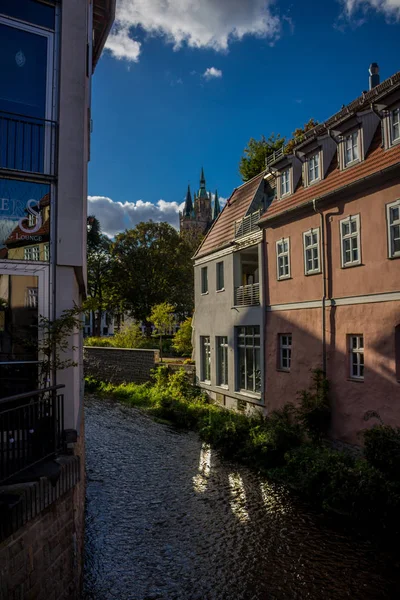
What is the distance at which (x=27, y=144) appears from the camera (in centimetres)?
803

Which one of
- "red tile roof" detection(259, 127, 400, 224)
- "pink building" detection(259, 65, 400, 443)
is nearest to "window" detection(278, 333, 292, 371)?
"pink building" detection(259, 65, 400, 443)

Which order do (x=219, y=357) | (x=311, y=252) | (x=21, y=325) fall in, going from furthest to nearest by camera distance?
(x=219, y=357) → (x=311, y=252) → (x=21, y=325)

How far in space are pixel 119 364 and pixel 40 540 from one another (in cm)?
2773

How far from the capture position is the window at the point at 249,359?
1953 cm

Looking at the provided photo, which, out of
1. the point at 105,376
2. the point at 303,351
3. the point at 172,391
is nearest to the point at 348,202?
the point at 303,351

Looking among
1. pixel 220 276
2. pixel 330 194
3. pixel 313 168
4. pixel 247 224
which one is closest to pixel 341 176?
pixel 330 194

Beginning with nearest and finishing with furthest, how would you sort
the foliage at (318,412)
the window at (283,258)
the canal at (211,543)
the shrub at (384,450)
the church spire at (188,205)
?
the canal at (211,543) < the shrub at (384,450) < the foliage at (318,412) < the window at (283,258) < the church spire at (188,205)

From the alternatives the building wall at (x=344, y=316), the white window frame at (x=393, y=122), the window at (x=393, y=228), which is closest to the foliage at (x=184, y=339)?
the building wall at (x=344, y=316)

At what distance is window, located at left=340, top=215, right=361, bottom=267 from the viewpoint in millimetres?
14344

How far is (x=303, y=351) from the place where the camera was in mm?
16422

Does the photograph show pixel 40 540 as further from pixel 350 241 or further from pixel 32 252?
pixel 350 241

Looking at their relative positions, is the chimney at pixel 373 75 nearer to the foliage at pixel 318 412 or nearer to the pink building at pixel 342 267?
the pink building at pixel 342 267

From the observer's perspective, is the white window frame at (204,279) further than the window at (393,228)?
Yes

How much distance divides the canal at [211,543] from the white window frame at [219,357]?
6.76 m
